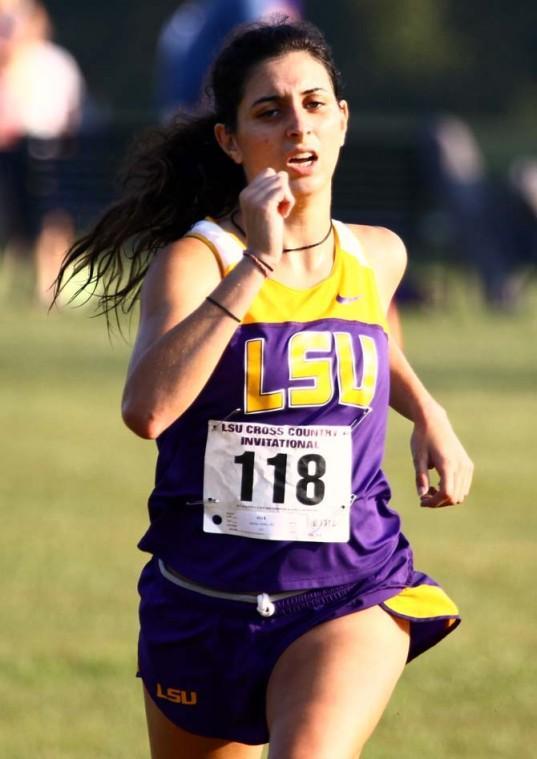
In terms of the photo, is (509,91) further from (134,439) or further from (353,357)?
(353,357)

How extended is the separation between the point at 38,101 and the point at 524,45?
834 inches

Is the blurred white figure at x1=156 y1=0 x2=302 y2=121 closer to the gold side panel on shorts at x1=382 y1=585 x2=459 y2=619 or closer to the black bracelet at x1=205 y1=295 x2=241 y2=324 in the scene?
the gold side panel on shorts at x1=382 y1=585 x2=459 y2=619

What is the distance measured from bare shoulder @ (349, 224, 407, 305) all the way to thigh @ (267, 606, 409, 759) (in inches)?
27.8

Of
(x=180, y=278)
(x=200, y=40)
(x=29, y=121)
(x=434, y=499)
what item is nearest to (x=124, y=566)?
(x=434, y=499)

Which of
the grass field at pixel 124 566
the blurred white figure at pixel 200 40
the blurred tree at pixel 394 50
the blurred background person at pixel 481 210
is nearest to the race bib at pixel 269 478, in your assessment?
the grass field at pixel 124 566

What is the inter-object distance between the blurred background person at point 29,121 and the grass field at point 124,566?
18.8 ft

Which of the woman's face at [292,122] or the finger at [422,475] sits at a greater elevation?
the woman's face at [292,122]

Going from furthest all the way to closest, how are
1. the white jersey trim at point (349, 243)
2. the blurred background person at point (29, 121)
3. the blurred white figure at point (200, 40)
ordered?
the blurred background person at point (29, 121)
the blurred white figure at point (200, 40)
the white jersey trim at point (349, 243)

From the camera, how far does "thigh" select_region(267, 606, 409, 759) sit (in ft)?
10.9

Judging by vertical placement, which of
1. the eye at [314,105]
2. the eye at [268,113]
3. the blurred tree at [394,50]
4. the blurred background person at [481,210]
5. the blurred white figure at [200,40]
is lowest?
the eye at [268,113]

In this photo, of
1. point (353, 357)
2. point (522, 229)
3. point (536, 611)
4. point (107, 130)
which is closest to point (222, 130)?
point (353, 357)

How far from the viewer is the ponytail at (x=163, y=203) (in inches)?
153

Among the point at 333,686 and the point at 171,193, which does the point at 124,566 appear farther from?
the point at 333,686

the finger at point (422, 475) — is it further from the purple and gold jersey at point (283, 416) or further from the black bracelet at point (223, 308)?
the black bracelet at point (223, 308)
